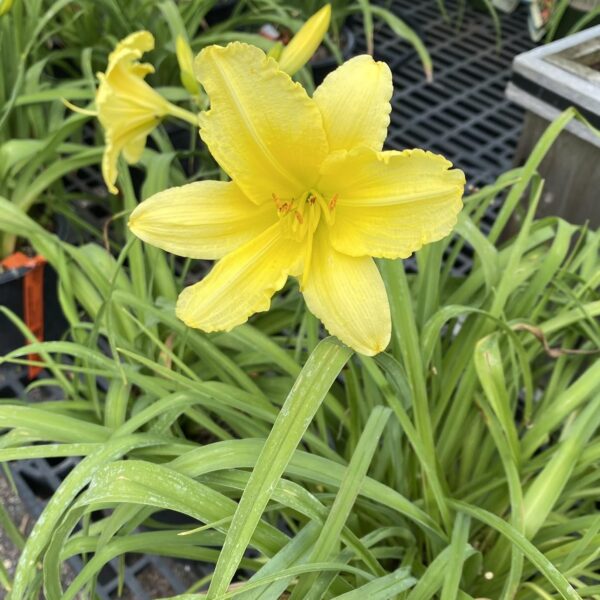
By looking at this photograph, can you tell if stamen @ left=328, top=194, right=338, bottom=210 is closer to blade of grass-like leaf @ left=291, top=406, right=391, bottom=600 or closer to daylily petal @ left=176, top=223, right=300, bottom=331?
daylily petal @ left=176, top=223, right=300, bottom=331

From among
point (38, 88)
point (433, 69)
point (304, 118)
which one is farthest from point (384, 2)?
point (304, 118)

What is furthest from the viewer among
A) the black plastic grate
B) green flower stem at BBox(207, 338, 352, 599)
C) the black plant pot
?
the black plastic grate

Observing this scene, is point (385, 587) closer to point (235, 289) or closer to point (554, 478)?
point (554, 478)

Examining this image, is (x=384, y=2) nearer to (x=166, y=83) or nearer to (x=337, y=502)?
(x=166, y=83)

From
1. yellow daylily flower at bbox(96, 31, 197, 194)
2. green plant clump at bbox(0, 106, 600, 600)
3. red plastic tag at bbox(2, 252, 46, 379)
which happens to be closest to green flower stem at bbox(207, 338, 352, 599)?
green plant clump at bbox(0, 106, 600, 600)

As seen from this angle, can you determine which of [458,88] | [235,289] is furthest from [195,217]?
[458,88]

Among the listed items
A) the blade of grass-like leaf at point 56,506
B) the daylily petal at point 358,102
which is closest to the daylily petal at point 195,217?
the daylily petal at point 358,102
